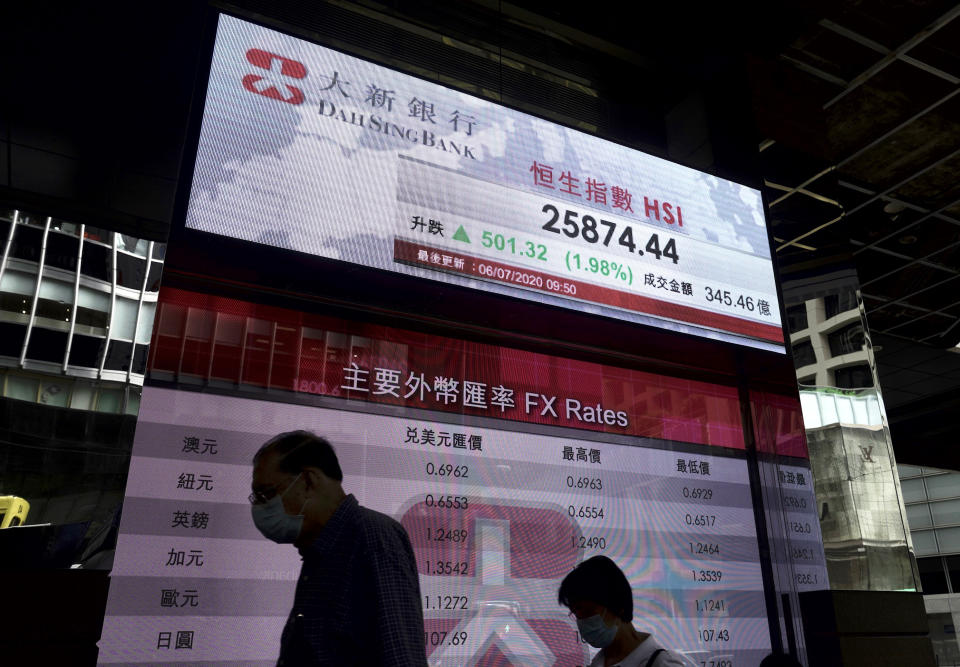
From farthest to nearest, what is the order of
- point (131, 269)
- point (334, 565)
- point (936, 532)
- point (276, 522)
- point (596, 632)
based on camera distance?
1. point (936, 532)
2. point (596, 632)
3. point (131, 269)
4. point (276, 522)
5. point (334, 565)

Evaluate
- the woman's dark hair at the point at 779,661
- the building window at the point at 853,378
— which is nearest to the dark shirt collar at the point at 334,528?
the woman's dark hair at the point at 779,661

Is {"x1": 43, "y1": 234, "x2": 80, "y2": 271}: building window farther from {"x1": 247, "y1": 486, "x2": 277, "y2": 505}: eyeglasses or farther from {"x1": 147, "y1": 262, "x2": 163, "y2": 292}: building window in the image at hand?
{"x1": 247, "y1": 486, "x2": 277, "y2": 505}: eyeglasses

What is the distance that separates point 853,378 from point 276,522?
2560 millimetres

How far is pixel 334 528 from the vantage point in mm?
1845

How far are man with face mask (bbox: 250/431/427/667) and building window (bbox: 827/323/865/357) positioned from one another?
7.43 feet

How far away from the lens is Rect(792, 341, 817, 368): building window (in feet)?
9.96

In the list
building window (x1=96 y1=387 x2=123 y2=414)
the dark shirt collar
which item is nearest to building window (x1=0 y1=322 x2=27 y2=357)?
building window (x1=96 y1=387 x2=123 y2=414)

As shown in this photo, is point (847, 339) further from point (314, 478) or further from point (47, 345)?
point (47, 345)

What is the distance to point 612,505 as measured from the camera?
243cm

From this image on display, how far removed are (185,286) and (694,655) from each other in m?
2.08

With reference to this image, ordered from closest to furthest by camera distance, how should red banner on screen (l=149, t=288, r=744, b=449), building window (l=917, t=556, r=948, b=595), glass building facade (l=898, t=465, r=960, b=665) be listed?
red banner on screen (l=149, t=288, r=744, b=449), glass building facade (l=898, t=465, r=960, b=665), building window (l=917, t=556, r=948, b=595)

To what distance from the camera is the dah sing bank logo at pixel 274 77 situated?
7.73ft

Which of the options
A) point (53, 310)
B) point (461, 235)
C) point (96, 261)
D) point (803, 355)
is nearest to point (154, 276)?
point (96, 261)

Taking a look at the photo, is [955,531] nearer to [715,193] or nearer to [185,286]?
[715,193]
